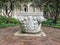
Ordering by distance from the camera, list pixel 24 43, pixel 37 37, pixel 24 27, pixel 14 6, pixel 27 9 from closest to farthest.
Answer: pixel 24 43, pixel 37 37, pixel 24 27, pixel 14 6, pixel 27 9

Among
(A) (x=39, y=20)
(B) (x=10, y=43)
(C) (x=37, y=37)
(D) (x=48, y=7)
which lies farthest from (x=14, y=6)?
(B) (x=10, y=43)

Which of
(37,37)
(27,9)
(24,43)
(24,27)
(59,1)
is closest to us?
(24,43)

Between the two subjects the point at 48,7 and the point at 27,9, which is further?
the point at 27,9

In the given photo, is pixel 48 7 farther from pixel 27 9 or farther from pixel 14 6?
pixel 27 9

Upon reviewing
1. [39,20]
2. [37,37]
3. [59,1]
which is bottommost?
[37,37]

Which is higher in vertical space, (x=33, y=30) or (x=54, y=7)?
(x=54, y=7)

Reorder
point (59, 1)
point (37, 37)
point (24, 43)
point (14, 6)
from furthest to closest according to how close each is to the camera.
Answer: point (14, 6)
point (59, 1)
point (37, 37)
point (24, 43)

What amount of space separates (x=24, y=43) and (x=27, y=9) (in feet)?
78.4

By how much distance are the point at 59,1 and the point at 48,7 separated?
1.50 metres

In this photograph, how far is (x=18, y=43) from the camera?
7.76m

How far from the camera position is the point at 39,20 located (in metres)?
10.1

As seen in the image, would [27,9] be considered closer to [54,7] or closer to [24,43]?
[54,7]

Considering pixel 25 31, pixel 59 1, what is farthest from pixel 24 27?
pixel 59 1

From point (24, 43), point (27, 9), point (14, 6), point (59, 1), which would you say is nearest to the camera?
point (24, 43)
